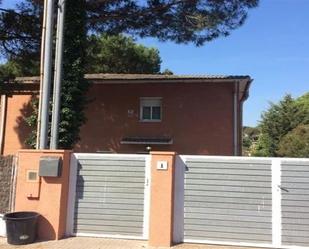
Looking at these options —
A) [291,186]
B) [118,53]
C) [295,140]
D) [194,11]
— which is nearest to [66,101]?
[194,11]

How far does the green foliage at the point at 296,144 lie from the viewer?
4003cm

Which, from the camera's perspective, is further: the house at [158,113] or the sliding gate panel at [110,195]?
the house at [158,113]

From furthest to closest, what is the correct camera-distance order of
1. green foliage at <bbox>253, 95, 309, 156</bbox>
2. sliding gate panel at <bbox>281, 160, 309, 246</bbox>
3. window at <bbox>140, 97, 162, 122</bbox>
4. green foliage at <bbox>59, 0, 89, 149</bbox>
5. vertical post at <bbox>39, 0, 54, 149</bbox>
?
1. green foliage at <bbox>253, 95, 309, 156</bbox>
2. window at <bbox>140, 97, 162, 122</bbox>
3. green foliage at <bbox>59, 0, 89, 149</bbox>
4. vertical post at <bbox>39, 0, 54, 149</bbox>
5. sliding gate panel at <bbox>281, 160, 309, 246</bbox>

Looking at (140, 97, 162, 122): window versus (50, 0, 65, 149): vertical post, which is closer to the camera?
(50, 0, 65, 149): vertical post

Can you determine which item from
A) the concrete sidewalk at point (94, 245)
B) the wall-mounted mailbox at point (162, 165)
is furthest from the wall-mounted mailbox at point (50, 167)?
the wall-mounted mailbox at point (162, 165)

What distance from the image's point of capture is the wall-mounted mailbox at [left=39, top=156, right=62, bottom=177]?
10594 mm

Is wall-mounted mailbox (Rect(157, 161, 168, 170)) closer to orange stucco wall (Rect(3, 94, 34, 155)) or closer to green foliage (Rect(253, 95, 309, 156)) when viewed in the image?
orange stucco wall (Rect(3, 94, 34, 155))

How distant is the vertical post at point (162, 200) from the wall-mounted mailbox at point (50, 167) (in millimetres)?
2073

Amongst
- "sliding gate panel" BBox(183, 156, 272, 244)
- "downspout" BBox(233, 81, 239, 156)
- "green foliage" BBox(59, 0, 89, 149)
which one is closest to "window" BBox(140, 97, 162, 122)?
"downspout" BBox(233, 81, 239, 156)

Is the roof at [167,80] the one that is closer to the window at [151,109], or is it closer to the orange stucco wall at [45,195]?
the window at [151,109]

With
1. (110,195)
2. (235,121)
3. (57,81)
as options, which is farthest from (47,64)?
(235,121)

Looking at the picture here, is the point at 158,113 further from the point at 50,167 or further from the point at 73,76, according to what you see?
the point at 50,167

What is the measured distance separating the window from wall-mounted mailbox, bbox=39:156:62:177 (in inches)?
479

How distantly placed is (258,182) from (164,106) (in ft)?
41.6
